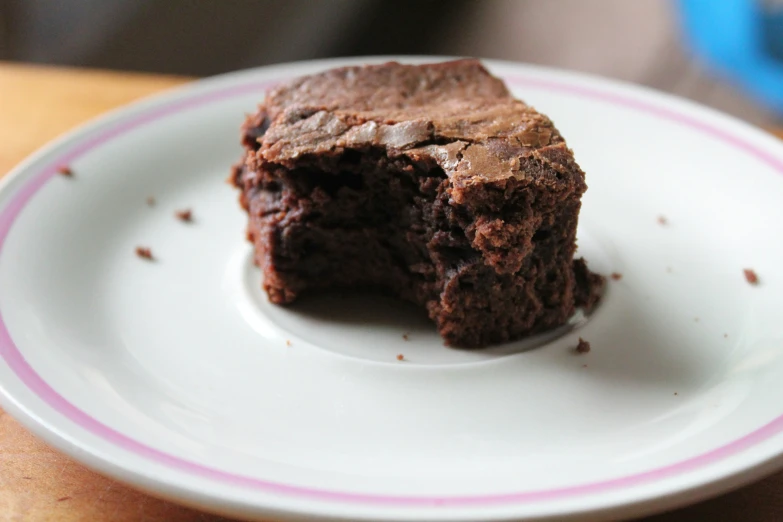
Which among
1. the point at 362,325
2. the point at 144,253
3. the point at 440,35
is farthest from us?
the point at 440,35

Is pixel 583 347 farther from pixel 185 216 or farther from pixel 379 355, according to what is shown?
pixel 185 216

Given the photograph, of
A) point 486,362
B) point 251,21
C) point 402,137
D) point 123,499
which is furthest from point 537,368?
point 251,21

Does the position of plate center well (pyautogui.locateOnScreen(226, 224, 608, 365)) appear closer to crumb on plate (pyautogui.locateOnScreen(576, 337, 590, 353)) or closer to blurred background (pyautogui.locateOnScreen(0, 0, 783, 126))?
crumb on plate (pyautogui.locateOnScreen(576, 337, 590, 353))

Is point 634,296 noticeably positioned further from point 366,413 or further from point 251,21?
point 251,21

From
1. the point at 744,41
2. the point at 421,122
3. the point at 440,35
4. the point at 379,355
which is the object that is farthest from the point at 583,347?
the point at 440,35

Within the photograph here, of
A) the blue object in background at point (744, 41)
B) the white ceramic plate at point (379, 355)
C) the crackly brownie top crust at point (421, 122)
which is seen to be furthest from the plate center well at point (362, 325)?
the blue object in background at point (744, 41)

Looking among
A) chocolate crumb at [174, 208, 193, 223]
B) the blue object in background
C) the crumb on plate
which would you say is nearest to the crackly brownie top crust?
the crumb on plate
